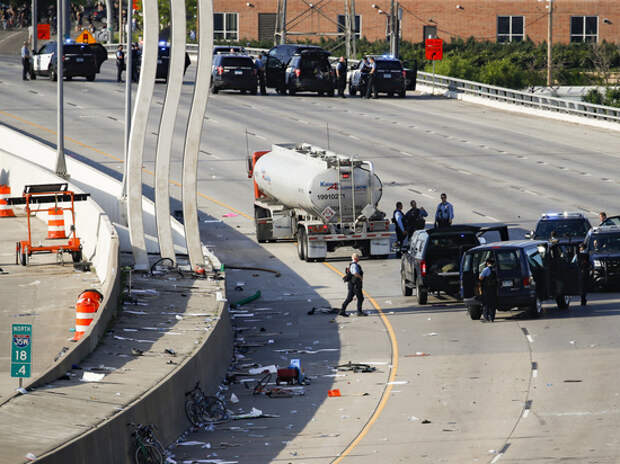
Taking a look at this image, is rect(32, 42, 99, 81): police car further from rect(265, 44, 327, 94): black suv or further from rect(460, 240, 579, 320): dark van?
rect(460, 240, 579, 320): dark van

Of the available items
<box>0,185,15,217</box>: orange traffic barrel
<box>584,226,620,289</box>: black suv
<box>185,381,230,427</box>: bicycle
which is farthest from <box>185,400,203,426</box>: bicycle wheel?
<box>0,185,15,217</box>: orange traffic barrel

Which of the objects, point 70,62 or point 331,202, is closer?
point 331,202

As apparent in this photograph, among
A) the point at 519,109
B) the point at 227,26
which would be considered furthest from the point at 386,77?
the point at 227,26

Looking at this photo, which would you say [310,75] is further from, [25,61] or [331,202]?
[331,202]

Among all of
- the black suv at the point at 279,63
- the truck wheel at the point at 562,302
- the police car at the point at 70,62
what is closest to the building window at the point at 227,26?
the police car at the point at 70,62

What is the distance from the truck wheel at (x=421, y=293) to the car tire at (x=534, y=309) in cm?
260

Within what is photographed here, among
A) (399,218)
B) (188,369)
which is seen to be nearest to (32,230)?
(399,218)

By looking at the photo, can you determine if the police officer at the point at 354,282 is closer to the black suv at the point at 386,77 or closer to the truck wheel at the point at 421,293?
the truck wheel at the point at 421,293

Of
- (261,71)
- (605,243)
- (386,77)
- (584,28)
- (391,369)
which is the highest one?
(584,28)

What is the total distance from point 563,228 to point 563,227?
0.04m

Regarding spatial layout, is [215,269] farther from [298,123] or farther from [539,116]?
[539,116]

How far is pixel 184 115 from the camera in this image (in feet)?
202

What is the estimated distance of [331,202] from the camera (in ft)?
111

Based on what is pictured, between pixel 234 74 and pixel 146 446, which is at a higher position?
pixel 234 74
